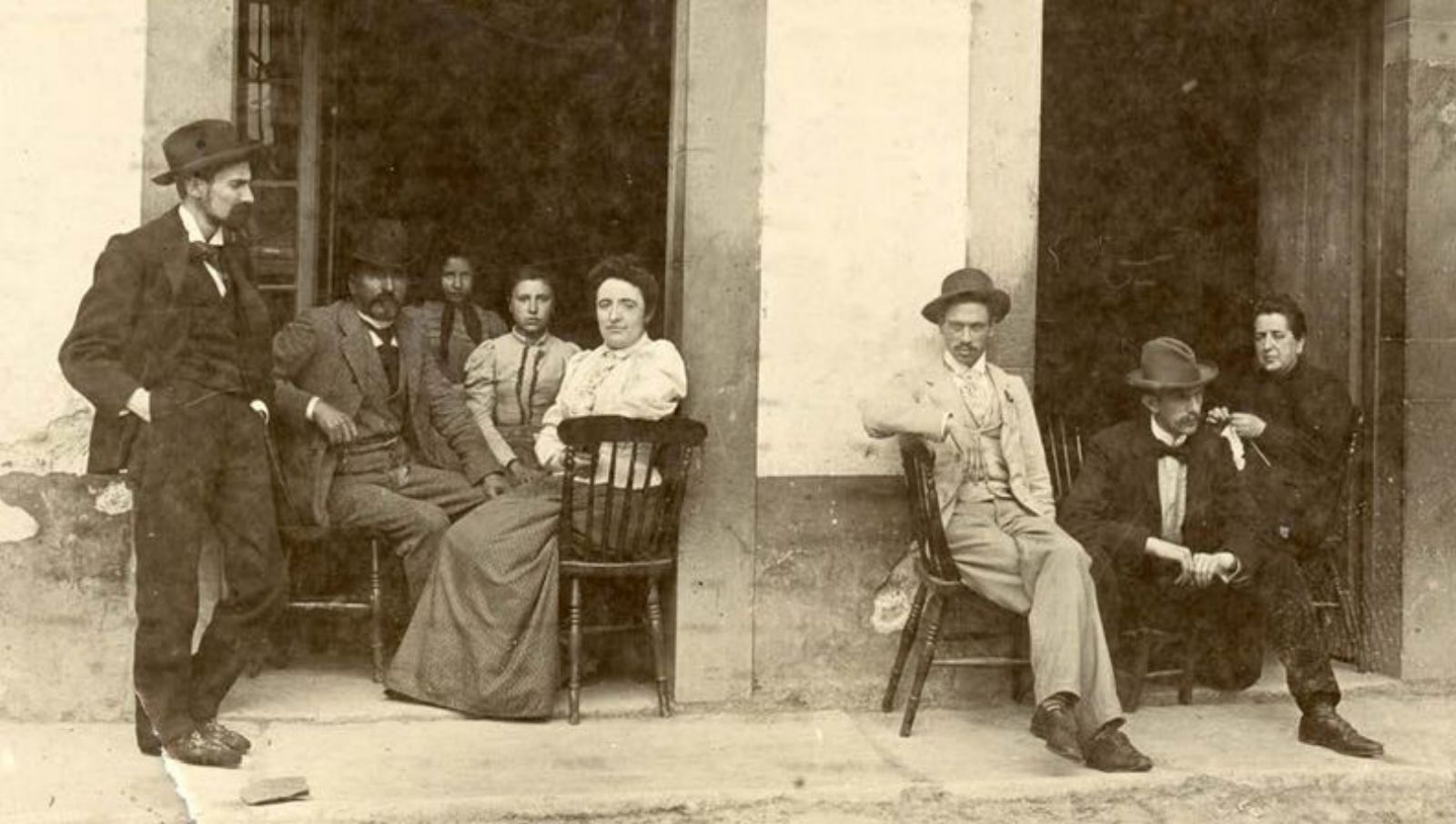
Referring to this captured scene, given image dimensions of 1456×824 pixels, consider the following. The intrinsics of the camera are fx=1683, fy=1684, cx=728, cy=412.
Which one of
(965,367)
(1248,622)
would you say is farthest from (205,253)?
(1248,622)

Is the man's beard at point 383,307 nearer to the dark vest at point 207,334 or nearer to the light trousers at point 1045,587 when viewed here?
the dark vest at point 207,334

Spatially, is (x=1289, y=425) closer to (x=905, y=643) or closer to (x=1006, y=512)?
(x=1006, y=512)

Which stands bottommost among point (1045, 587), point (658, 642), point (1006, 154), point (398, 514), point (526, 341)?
point (658, 642)

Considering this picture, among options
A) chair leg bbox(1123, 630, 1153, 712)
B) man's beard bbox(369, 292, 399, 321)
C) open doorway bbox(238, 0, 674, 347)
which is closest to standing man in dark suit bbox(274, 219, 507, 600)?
man's beard bbox(369, 292, 399, 321)

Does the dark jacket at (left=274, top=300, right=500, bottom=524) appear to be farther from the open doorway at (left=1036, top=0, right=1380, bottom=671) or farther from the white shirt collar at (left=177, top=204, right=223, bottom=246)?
the open doorway at (left=1036, top=0, right=1380, bottom=671)

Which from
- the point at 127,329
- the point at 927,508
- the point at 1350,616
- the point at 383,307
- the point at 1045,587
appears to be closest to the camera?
the point at 127,329

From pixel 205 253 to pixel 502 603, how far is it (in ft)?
4.98

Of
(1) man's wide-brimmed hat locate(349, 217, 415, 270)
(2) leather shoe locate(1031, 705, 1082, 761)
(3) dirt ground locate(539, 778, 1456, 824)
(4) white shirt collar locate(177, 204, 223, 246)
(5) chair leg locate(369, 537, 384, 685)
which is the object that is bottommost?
(3) dirt ground locate(539, 778, 1456, 824)

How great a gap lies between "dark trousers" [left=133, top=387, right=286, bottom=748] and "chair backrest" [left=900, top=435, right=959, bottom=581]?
2.09m

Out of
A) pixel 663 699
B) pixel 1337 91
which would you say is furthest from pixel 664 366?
pixel 1337 91

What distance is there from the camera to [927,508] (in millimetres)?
5676

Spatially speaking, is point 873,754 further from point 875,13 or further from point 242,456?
point 875,13

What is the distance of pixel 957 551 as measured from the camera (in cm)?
571

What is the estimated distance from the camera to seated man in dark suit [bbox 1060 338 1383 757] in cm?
575
